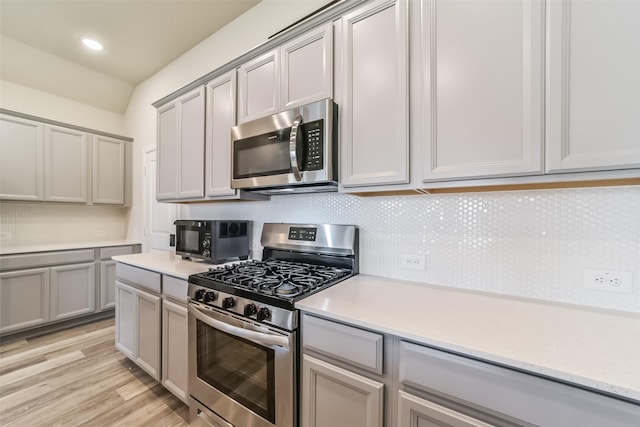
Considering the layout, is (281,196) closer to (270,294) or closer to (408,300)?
(270,294)

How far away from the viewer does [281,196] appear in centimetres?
207

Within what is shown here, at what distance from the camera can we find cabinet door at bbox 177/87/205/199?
2160 millimetres

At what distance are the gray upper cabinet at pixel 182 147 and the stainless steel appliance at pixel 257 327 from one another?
96 cm

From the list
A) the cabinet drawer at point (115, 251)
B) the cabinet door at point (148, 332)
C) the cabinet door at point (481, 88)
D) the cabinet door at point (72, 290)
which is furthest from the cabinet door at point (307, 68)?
the cabinet door at point (72, 290)

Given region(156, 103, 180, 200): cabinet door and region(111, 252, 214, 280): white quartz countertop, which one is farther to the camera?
region(156, 103, 180, 200): cabinet door

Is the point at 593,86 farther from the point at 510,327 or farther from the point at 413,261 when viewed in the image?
the point at 413,261

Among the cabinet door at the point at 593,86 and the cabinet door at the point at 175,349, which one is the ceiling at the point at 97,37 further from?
the cabinet door at the point at 175,349

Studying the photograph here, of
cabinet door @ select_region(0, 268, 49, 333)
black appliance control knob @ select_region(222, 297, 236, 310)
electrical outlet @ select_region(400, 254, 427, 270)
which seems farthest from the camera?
cabinet door @ select_region(0, 268, 49, 333)

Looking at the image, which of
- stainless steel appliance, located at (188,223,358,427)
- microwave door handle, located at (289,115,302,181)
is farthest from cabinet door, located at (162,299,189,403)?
microwave door handle, located at (289,115,302,181)

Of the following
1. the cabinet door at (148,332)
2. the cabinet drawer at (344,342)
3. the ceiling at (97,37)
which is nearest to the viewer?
the cabinet drawer at (344,342)

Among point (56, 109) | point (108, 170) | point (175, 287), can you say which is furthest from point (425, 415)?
point (56, 109)

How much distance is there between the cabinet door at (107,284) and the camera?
3.25 m

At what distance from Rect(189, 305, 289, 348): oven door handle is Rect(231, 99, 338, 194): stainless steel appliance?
0.81 meters

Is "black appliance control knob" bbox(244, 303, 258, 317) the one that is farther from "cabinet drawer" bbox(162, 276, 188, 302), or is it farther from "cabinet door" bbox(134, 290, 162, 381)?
"cabinet door" bbox(134, 290, 162, 381)
